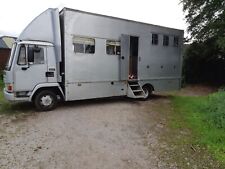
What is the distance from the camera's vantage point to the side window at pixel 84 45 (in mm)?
9205

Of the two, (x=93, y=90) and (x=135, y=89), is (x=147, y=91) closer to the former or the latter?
(x=135, y=89)

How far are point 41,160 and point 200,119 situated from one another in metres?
5.51

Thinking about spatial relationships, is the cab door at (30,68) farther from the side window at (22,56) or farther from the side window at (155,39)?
the side window at (155,39)

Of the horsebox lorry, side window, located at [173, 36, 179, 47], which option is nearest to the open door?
the horsebox lorry

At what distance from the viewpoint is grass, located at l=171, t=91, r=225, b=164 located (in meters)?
5.88

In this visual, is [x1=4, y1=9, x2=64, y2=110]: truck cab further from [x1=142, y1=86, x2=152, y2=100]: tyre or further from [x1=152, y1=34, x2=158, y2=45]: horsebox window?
[x1=152, y1=34, x2=158, y2=45]: horsebox window

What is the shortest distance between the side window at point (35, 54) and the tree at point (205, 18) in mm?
11106

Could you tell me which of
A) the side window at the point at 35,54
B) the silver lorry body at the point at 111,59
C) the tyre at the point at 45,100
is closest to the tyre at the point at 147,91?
the silver lorry body at the point at 111,59

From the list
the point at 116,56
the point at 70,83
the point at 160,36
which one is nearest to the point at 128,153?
the point at 70,83

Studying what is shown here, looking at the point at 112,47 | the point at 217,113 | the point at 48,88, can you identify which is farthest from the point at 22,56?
the point at 217,113

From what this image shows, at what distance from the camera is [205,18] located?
1788 centimetres

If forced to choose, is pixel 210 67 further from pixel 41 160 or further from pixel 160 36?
pixel 41 160

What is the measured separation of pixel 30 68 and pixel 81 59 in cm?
193

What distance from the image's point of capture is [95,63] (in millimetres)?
9812
